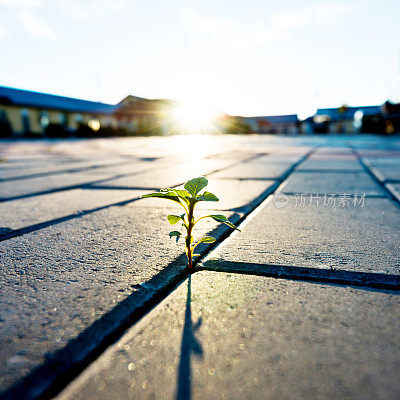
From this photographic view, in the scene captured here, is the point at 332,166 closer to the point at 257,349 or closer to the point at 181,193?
the point at 181,193

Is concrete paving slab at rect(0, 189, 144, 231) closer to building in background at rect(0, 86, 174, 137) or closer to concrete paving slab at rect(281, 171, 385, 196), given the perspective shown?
concrete paving slab at rect(281, 171, 385, 196)

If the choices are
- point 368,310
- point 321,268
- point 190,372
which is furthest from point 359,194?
point 190,372

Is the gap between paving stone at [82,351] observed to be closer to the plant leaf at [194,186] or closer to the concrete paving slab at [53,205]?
the plant leaf at [194,186]

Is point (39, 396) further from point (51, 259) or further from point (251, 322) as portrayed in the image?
point (51, 259)

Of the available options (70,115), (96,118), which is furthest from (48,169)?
(96,118)

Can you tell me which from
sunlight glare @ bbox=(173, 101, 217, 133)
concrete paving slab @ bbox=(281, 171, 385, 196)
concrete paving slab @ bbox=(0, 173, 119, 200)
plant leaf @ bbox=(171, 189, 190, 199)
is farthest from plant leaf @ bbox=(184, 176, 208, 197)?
sunlight glare @ bbox=(173, 101, 217, 133)

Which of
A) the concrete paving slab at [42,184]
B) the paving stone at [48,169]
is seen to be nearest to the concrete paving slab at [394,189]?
the concrete paving slab at [42,184]
